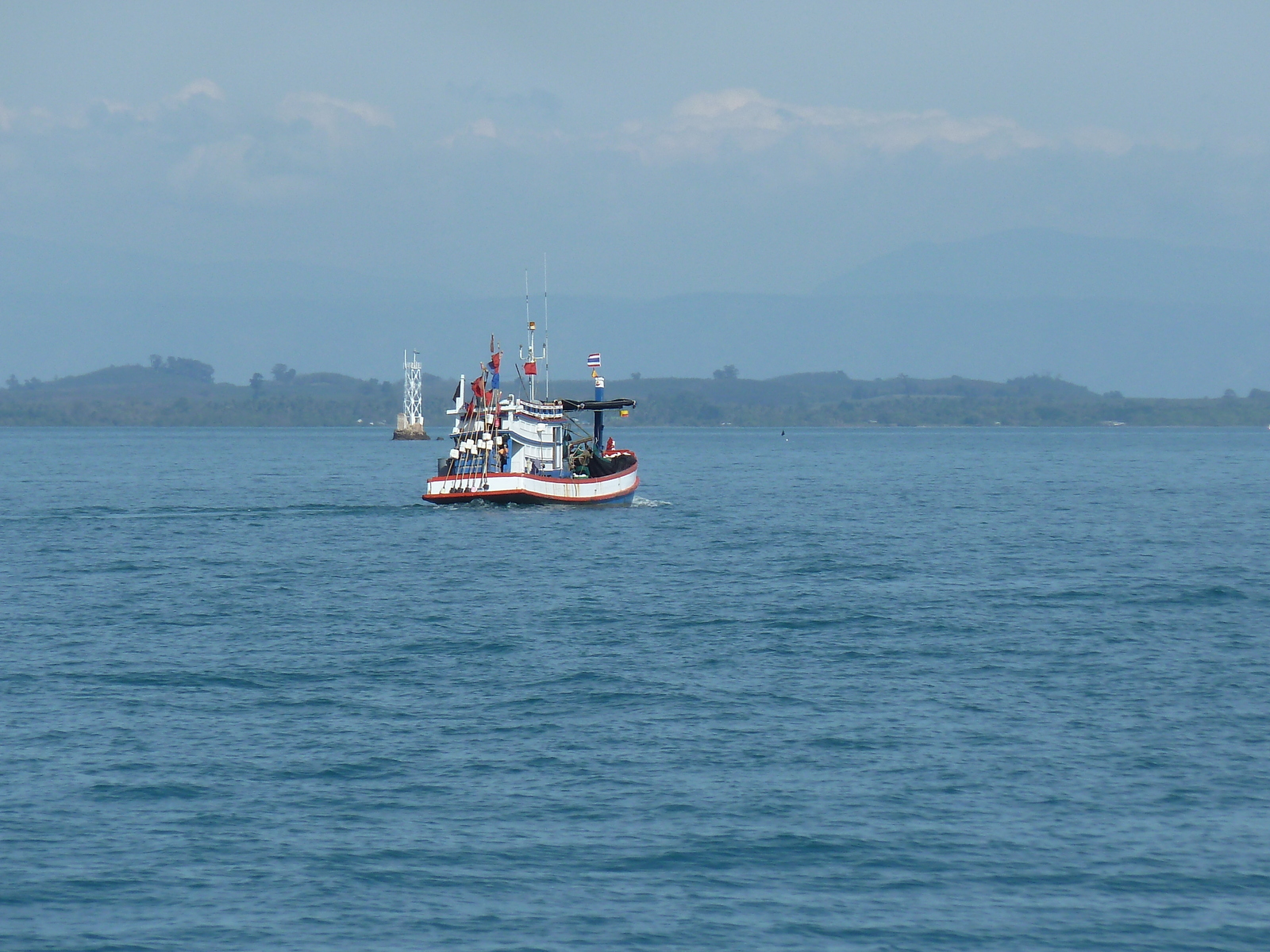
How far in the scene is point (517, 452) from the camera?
88.0 metres

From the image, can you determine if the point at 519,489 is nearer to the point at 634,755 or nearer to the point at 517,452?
the point at 517,452

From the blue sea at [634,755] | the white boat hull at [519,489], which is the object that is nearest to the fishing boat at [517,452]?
the white boat hull at [519,489]

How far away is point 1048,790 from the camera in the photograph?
84.4 feet

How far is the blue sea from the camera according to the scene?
20.4m

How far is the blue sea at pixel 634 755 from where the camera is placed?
802 inches

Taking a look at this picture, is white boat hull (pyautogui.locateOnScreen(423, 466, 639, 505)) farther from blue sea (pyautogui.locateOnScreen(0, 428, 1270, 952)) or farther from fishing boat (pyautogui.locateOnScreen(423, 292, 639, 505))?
blue sea (pyautogui.locateOnScreen(0, 428, 1270, 952))

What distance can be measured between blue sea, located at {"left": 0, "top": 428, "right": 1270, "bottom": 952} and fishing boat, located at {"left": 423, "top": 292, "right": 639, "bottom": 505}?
20507 millimetres

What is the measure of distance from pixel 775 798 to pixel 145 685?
17687 millimetres

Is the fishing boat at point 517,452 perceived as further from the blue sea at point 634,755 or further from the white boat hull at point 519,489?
the blue sea at point 634,755

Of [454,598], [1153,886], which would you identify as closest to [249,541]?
[454,598]

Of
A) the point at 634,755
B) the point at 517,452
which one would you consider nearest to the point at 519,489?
the point at 517,452

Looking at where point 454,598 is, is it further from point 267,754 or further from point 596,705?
point 267,754

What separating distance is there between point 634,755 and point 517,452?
6053 cm

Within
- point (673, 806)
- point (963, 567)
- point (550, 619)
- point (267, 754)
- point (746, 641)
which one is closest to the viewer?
point (673, 806)
